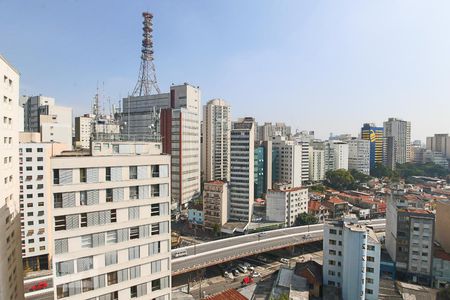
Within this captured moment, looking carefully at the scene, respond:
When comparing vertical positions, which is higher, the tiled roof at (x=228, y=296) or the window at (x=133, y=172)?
the window at (x=133, y=172)

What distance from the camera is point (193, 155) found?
79625mm

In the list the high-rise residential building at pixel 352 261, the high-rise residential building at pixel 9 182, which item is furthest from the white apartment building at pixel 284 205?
the high-rise residential building at pixel 9 182

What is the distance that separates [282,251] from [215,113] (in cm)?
5451

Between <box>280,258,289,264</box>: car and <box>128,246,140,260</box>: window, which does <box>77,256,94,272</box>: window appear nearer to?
<box>128,246,140,260</box>: window

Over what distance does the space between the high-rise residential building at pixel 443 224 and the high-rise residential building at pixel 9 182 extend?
55.0m

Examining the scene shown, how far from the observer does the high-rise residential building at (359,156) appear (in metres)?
132

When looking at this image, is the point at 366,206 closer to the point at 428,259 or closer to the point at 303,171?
the point at 303,171

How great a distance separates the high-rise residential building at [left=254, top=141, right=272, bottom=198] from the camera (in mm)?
77688

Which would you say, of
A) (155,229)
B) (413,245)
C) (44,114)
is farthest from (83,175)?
(44,114)

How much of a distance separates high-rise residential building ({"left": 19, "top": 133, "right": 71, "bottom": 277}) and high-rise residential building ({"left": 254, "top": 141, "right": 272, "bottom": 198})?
1924 inches

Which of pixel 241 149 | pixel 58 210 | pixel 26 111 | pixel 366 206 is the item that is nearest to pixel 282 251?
pixel 241 149

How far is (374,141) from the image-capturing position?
146 metres

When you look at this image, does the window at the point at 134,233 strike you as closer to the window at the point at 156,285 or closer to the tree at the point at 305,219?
the window at the point at 156,285

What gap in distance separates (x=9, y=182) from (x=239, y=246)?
36.7 m
